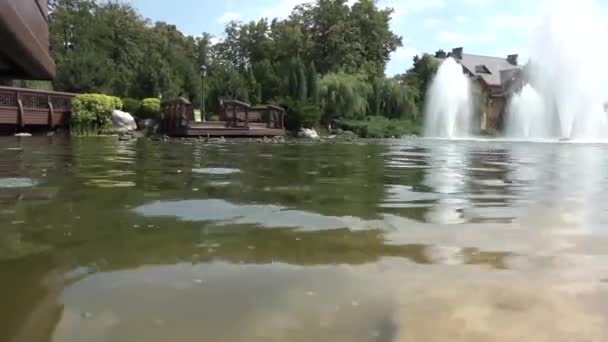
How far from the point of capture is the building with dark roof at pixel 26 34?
156cm

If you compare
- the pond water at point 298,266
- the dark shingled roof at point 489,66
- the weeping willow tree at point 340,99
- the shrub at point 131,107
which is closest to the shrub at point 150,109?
the shrub at point 131,107

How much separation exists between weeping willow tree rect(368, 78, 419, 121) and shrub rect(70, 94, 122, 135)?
19406mm

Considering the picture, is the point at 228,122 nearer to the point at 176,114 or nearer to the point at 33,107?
the point at 176,114

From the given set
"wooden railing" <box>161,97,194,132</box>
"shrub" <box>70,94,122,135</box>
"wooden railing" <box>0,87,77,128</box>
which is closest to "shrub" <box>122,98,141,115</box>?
"shrub" <box>70,94,122,135</box>

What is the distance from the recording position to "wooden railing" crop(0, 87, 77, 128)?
73.4ft

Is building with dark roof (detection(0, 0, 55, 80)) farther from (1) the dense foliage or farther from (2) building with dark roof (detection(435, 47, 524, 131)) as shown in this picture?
(2) building with dark roof (detection(435, 47, 524, 131))

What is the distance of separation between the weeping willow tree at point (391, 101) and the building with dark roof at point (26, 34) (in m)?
37.4

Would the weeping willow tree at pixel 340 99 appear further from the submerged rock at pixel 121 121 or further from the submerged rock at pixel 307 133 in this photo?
the submerged rock at pixel 121 121

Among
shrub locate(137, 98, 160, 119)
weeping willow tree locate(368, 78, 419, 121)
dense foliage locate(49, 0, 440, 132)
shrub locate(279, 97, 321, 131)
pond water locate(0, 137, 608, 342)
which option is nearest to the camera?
pond water locate(0, 137, 608, 342)

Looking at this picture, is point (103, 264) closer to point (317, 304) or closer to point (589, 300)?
point (317, 304)

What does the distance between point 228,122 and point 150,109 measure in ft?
13.3

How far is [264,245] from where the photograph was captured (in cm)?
279

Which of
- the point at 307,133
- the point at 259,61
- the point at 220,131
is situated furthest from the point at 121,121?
the point at 259,61

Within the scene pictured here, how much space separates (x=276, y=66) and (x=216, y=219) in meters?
36.4
